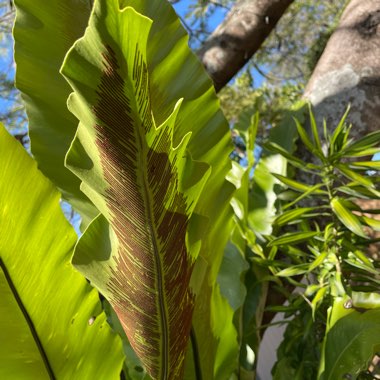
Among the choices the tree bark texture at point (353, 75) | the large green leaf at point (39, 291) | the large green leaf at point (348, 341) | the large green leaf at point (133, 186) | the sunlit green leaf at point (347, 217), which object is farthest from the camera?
the tree bark texture at point (353, 75)

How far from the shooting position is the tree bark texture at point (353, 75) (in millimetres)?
1067

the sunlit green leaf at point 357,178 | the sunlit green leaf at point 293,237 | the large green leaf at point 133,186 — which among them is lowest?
the sunlit green leaf at point 293,237

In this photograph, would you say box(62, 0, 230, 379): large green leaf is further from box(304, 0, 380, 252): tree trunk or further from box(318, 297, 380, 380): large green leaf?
box(304, 0, 380, 252): tree trunk

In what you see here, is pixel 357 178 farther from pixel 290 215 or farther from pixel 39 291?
pixel 39 291

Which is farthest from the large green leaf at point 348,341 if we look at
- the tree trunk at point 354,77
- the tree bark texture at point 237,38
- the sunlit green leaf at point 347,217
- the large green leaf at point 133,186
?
the tree bark texture at point 237,38

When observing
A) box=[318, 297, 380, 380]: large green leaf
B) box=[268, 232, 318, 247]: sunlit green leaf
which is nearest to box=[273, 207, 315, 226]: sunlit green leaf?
box=[268, 232, 318, 247]: sunlit green leaf

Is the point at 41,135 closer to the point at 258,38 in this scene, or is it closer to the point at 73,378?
the point at 73,378

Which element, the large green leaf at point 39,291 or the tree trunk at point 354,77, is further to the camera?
the tree trunk at point 354,77

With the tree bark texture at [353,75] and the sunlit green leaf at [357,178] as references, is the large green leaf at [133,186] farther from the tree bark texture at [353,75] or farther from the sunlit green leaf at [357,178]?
the tree bark texture at [353,75]

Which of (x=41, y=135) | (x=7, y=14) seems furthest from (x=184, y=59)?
(x=7, y=14)

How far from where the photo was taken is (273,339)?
402 cm

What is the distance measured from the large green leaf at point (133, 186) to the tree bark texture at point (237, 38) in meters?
1.03

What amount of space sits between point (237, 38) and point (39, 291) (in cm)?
113

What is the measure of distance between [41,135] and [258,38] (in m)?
1.06
